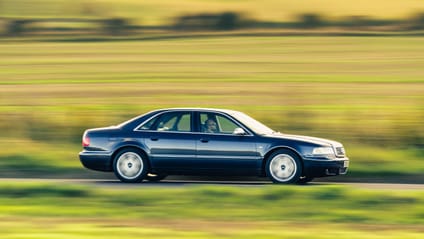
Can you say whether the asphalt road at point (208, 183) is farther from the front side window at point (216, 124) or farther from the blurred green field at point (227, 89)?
the blurred green field at point (227, 89)

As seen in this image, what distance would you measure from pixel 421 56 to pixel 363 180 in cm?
2240

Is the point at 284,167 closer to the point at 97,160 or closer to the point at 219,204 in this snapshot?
the point at 97,160

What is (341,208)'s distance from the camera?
38.5 feet

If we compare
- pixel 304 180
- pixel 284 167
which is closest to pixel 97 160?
pixel 284 167

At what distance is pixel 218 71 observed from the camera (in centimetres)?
3509

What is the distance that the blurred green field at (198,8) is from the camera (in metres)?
52.2

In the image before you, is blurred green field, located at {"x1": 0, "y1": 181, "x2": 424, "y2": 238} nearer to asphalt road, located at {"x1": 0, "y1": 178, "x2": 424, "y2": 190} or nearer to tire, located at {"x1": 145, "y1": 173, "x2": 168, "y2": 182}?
asphalt road, located at {"x1": 0, "y1": 178, "x2": 424, "y2": 190}

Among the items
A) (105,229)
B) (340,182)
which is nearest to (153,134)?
(340,182)

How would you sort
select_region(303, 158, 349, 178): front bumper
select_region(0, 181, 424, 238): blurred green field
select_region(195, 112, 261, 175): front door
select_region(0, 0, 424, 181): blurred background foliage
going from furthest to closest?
select_region(0, 0, 424, 181): blurred background foliage → select_region(195, 112, 261, 175): front door → select_region(303, 158, 349, 178): front bumper → select_region(0, 181, 424, 238): blurred green field

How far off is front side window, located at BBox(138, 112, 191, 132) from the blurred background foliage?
2.26 meters

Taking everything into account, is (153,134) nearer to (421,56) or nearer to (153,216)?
(153,216)

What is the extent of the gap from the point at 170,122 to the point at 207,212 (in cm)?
445

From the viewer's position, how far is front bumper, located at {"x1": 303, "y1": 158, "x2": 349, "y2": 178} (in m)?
15.2

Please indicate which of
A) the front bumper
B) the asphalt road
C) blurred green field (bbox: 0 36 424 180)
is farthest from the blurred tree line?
the front bumper
